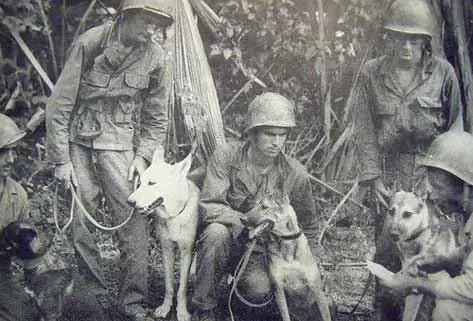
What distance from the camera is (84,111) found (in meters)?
7.14

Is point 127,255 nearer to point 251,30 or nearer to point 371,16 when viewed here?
point 251,30

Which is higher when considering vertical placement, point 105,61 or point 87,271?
point 105,61

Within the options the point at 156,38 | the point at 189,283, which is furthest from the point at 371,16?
the point at 189,283

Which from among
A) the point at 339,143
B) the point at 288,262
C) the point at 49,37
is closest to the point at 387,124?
the point at 339,143

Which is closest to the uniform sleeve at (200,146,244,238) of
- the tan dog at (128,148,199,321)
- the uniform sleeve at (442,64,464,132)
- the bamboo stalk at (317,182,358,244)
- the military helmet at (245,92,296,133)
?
the tan dog at (128,148,199,321)

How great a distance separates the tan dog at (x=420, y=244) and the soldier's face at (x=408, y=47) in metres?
1.23

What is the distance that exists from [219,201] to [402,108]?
5.89 ft

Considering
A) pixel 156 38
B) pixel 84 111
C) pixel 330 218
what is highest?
pixel 156 38

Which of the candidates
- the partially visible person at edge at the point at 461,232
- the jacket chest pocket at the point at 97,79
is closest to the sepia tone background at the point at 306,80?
the jacket chest pocket at the point at 97,79

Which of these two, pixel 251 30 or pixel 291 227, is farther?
pixel 251 30

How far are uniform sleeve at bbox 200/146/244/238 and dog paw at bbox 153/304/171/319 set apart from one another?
829mm

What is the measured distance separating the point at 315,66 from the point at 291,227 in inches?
58.5

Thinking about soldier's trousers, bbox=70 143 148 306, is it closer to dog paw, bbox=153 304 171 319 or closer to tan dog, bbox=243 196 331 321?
dog paw, bbox=153 304 171 319

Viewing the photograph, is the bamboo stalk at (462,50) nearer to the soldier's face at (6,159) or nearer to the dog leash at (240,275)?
the dog leash at (240,275)
